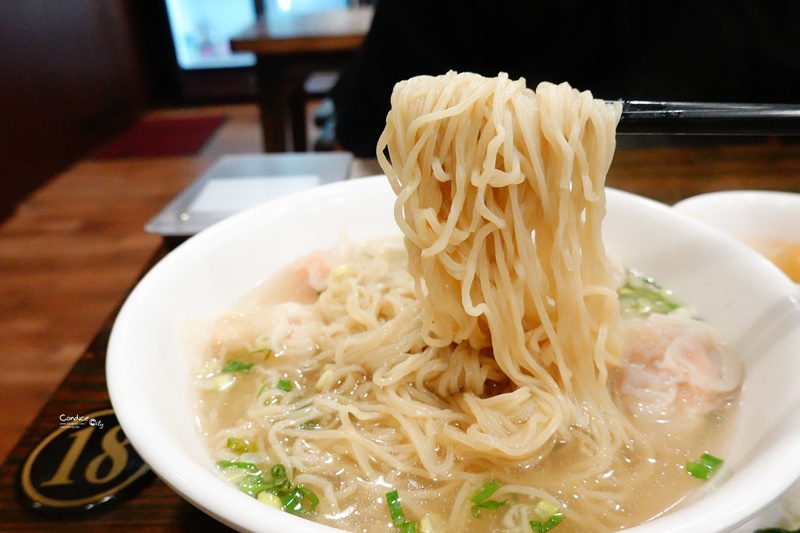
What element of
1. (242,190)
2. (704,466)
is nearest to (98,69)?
(242,190)

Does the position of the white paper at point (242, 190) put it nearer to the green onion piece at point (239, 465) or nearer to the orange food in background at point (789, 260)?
the green onion piece at point (239, 465)

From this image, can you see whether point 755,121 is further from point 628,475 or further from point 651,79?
point 651,79

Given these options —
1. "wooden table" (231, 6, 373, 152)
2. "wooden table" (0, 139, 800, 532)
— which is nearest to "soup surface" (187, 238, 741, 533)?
"wooden table" (0, 139, 800, 532)

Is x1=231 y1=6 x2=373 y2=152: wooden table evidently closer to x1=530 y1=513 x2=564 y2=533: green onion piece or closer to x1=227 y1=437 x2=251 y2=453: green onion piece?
x1=227 y1=437 x2=251 y2=453: green onion piece

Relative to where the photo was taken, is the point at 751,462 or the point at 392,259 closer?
the point at 751,462

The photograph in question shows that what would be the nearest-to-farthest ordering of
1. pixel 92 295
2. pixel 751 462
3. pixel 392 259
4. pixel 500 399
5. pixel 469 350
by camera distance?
1. pixel 751 462
2. pixel 500 399
3. pixel 469 350
4. pixel 392 259
5. pixel 92 295

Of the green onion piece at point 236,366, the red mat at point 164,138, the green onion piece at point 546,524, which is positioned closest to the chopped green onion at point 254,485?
the green onion piece at point 236,366

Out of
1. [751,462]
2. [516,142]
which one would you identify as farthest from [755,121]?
[751,462]

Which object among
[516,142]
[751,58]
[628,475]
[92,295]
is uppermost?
[516,142]
